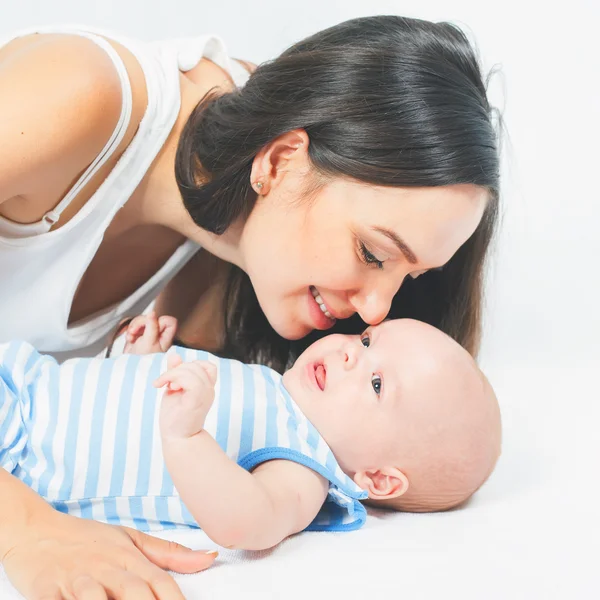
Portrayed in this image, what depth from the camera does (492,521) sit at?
1366 millimetres

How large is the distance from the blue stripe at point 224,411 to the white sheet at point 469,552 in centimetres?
14

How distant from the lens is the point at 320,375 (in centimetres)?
144

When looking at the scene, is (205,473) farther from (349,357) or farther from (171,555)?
(349,357)

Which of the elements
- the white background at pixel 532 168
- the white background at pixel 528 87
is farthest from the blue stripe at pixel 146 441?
the white background at pixel 528 87

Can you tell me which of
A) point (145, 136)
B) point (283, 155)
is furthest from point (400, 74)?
point (145, 136)

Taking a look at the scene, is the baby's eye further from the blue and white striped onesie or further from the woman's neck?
the woman's neck

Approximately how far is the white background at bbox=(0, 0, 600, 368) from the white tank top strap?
946mm

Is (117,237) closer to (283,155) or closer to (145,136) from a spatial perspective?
(145,136)

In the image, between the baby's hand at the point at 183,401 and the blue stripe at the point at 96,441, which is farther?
the blue stripe at the point at 96,441

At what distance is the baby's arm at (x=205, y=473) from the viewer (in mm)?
1159

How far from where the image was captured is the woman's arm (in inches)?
41.7

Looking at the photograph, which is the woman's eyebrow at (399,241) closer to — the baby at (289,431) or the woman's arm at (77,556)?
the baby at (289,431)

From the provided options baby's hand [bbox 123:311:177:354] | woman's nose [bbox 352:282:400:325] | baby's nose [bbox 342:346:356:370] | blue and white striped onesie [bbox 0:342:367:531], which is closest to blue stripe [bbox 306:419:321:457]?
blue and white striped onesie [bbox 0:342:367:531]

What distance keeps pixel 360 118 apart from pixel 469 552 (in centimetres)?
64
